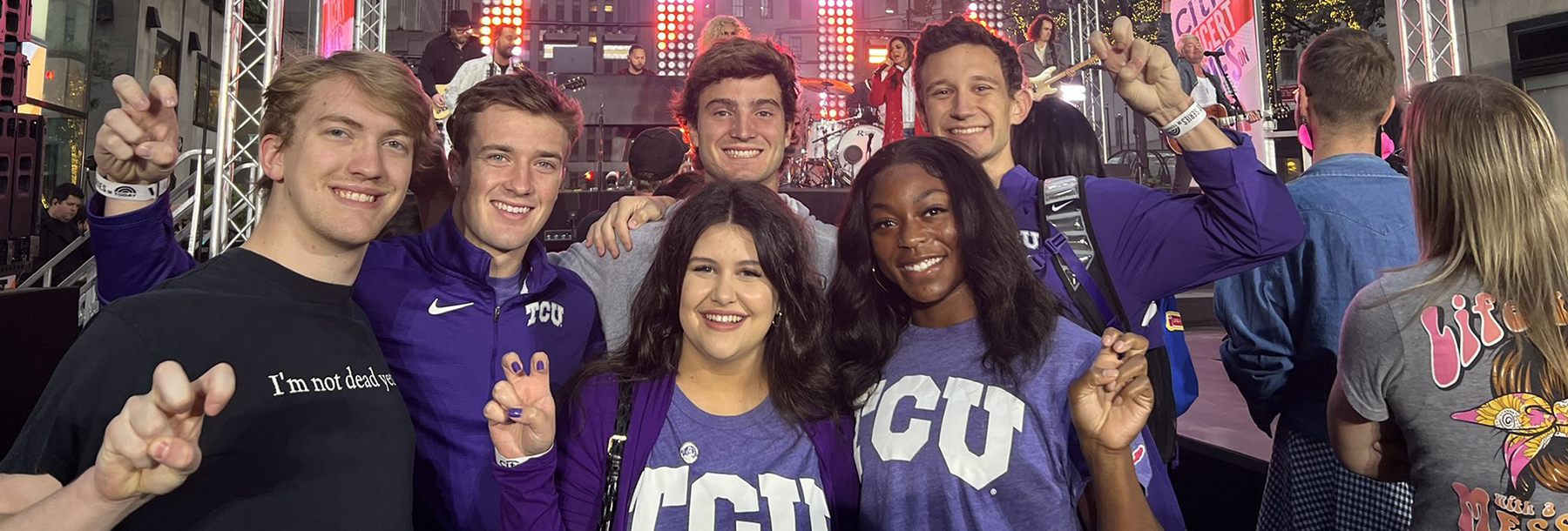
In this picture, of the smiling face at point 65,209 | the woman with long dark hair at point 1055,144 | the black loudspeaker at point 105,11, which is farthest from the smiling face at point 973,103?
the black loudspeaker at point 105,11

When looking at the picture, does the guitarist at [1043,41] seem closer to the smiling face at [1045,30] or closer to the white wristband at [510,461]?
the smiling face at [1045,30]

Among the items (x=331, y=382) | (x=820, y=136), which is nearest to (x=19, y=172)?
(x=331, y=382)

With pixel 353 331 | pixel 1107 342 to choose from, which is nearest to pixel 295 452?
pixel 353 331

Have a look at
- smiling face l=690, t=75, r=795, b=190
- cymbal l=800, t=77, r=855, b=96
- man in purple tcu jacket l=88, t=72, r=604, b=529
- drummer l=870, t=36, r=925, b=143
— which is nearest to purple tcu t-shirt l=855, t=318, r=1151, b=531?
man in purple tcu jacket l=88, t=72, r=604, b=529

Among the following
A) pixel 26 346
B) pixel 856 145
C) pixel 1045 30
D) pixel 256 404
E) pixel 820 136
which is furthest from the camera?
pixel 820 136

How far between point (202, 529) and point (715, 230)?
1209 millimetres

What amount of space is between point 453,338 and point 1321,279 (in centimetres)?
250

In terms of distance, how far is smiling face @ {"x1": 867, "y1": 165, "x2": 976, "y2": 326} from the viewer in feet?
6.60

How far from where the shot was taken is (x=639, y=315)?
2.21 m

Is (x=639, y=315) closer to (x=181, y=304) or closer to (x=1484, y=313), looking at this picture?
(x=181, y=304)

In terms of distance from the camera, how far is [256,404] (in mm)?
1454

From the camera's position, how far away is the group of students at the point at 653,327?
151 centimetres

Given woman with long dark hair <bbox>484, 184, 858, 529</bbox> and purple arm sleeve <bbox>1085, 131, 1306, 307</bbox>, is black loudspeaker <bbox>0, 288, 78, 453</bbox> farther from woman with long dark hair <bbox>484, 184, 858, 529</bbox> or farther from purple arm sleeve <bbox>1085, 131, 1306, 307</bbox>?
purple arm sleeve <bbox>1085, 131, 1306, 307</bbox>

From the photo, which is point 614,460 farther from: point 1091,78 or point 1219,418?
point 1091,78
